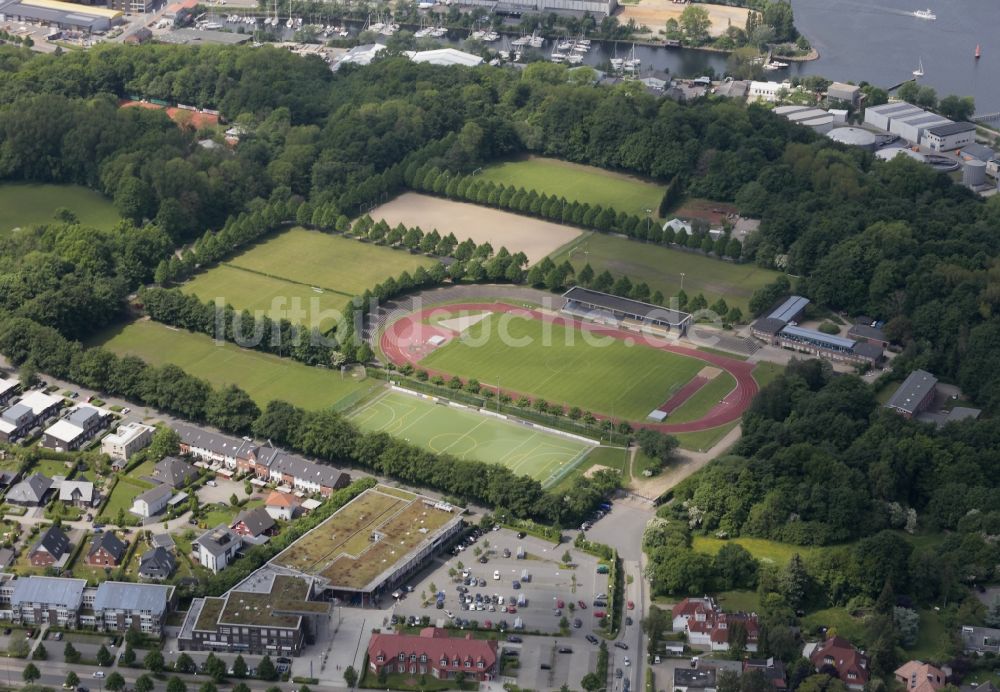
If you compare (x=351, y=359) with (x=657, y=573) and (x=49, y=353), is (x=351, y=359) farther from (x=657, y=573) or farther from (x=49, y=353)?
(x=657, y=573)

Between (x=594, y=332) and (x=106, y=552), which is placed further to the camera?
(x=594, y=332)

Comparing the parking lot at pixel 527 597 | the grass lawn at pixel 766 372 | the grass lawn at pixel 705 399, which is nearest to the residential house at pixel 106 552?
the parking lot at pixel 527 597

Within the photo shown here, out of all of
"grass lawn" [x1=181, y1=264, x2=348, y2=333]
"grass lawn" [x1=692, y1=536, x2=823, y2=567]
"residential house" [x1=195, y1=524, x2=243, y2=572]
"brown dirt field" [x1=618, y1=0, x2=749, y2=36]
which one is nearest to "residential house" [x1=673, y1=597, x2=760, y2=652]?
"grass lawn" [x1=692, y1=536, x2=823, y2=567]

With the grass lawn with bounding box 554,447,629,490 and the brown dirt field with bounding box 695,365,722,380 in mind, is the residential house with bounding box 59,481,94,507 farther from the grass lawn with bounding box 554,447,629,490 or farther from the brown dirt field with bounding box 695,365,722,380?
the brown dirt field with bounding box 695,365,722,380

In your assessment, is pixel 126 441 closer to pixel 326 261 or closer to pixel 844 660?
pixel 326 261

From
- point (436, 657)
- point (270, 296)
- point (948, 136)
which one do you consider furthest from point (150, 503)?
point (948, 136)

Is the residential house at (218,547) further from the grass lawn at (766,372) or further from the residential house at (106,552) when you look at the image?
the grass lawn at (766,372)
